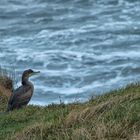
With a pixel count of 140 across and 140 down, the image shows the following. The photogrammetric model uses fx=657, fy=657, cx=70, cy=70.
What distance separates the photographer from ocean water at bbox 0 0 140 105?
25250mm

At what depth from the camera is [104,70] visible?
26797 mm

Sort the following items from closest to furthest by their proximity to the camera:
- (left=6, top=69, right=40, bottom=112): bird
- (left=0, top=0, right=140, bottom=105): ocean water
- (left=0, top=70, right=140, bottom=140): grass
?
(left=0, top=70, right=140, bottom=140): grass → (left=6, top=69, right=40, bottom=112): bird → (left=0, top=0, right=140, bottom=105): ocean water

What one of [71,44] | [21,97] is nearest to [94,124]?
[21,97]

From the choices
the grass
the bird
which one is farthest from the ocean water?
the grass

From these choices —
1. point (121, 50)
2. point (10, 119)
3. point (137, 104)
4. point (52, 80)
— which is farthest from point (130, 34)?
point (137, 104)

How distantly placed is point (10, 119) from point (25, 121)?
43 centimetres

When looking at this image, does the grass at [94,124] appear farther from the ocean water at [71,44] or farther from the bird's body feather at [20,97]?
the ocean water at [71,44]

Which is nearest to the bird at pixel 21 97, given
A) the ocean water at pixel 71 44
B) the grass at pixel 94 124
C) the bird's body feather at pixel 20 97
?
the bird's body feather at pixel 20 97

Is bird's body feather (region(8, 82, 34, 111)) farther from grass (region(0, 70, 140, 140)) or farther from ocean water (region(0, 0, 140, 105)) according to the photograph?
ocean water (region(0, 0, 140, 105))

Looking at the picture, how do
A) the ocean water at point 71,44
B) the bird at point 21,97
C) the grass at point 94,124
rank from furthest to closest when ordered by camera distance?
the ocean water at point 71,44
the bird at point 21,97
the grass at point 94,124

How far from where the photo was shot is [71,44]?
3038 centimetres

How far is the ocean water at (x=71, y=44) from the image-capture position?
82.8 ft

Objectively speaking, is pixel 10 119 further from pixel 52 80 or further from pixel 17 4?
pixel 17 4

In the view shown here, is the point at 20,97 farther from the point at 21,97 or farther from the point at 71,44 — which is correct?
the point at 71,44
